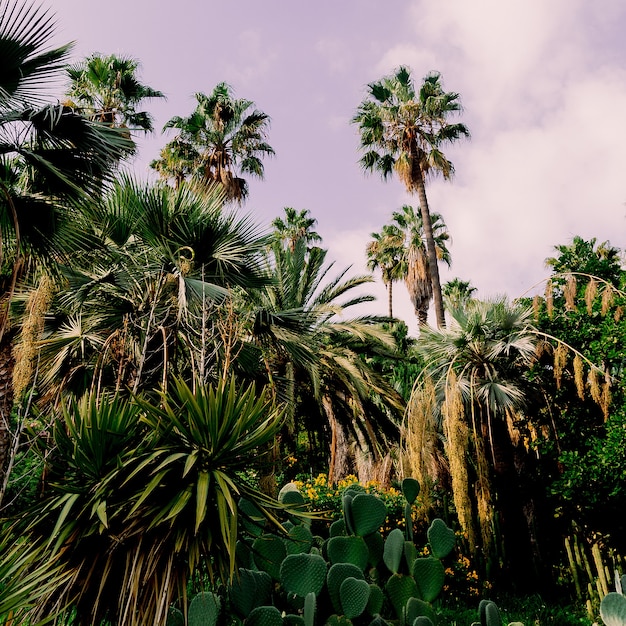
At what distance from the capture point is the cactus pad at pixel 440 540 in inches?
151

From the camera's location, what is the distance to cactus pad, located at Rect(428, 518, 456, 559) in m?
3.84

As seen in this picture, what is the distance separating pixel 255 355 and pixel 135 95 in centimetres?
1079

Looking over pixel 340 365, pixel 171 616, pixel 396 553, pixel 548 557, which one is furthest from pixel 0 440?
pixel 548 557

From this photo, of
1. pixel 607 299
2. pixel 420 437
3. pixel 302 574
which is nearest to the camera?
pixel 302 574

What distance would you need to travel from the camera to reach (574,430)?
7.50 metres

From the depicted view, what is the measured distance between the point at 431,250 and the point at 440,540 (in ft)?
42.7

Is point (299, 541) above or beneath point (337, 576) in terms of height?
above

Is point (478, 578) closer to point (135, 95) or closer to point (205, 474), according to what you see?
point (205, 474)

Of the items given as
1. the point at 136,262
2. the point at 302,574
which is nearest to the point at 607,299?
the point at 302,574

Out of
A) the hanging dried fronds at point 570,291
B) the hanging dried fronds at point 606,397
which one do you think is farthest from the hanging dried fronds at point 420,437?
the hanging dried fronds at point 570,291

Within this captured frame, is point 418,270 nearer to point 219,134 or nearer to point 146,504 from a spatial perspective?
point 219,134

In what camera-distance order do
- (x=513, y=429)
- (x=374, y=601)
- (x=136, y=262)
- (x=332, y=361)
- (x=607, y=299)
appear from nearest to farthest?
1. (x=374, y=601)
2. (x=136, y=262)
3. (x=607, y=299)
4. (x=513, y=429)
5. (x=332, y=361)

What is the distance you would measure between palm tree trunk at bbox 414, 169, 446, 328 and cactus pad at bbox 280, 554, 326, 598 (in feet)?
40.3

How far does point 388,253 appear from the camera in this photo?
25.5m
